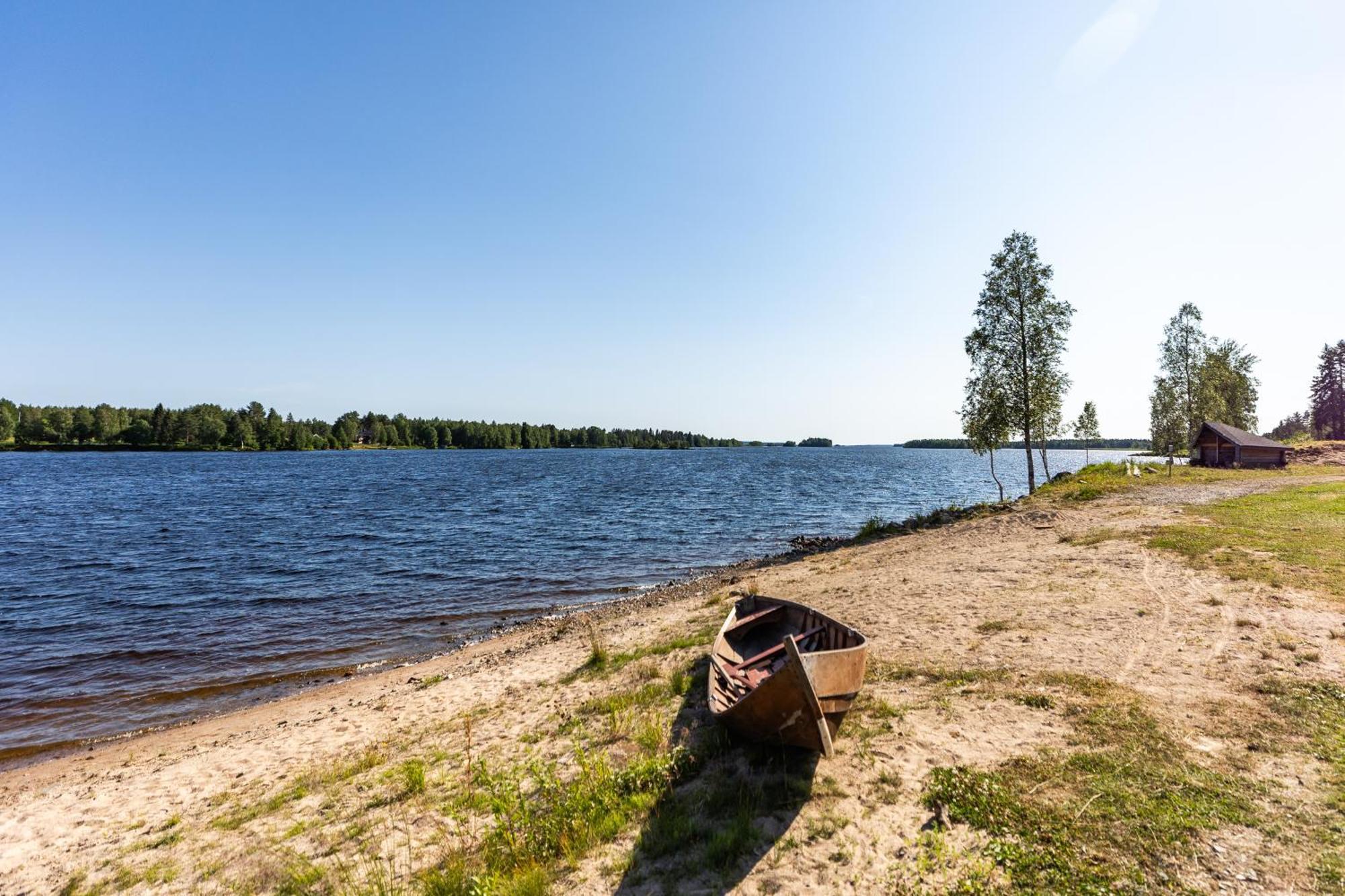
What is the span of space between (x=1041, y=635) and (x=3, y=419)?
807ft

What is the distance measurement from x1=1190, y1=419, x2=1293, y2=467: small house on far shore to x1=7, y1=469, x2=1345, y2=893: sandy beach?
4905cm

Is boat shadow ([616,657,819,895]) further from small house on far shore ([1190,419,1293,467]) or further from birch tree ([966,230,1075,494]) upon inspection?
small house on far shore ([1190,419,1293,467])

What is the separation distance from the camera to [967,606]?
46.7 ft

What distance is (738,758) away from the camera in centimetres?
820

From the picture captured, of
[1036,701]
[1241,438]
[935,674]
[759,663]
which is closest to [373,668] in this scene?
[759,663]

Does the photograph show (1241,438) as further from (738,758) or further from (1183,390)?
(738,758)

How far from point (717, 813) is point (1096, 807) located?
14.5ft

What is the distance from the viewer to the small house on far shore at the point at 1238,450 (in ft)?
159

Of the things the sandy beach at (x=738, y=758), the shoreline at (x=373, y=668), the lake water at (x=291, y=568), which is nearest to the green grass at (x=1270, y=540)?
the sandy beach at (x=738, y=758)

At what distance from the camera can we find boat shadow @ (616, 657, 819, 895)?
19.9 ft

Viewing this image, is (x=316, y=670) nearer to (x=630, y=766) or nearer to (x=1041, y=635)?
(x=630, y=766)

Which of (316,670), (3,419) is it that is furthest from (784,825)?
(3,419)

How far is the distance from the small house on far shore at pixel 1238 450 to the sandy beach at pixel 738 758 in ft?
161

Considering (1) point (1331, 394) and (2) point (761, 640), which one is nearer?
(2) point (761, 640)
